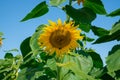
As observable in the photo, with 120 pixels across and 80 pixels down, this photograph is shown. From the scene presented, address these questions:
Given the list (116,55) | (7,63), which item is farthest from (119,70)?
(7,63)

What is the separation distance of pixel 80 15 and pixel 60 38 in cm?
26

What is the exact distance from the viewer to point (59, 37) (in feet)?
8.45

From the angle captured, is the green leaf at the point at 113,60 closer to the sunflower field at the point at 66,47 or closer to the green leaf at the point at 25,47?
the sunflower field at the point at 66,47

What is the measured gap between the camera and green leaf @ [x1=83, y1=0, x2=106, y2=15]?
290cm

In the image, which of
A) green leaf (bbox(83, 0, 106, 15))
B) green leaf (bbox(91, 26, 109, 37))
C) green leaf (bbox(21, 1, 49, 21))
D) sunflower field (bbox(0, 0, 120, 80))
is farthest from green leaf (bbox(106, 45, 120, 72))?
green leaf (bbox(21, 1, 49, 21))

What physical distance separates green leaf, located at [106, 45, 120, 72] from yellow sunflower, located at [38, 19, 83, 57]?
27 centimetres

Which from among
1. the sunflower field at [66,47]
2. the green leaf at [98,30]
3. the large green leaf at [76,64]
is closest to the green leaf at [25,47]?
the sunflower field at [66,47]

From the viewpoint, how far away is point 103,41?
8.42 feet

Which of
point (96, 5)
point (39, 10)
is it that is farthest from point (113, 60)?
point (39, 10)

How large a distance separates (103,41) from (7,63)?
1.10 meters

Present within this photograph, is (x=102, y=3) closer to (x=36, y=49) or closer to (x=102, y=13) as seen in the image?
(x=102, y=13)

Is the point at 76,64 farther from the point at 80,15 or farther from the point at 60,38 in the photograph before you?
the point at 80,15

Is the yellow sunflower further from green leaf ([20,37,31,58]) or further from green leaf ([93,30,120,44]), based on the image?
green leaf ([20,37,31,58])

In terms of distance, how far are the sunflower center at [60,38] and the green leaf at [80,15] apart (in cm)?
15
